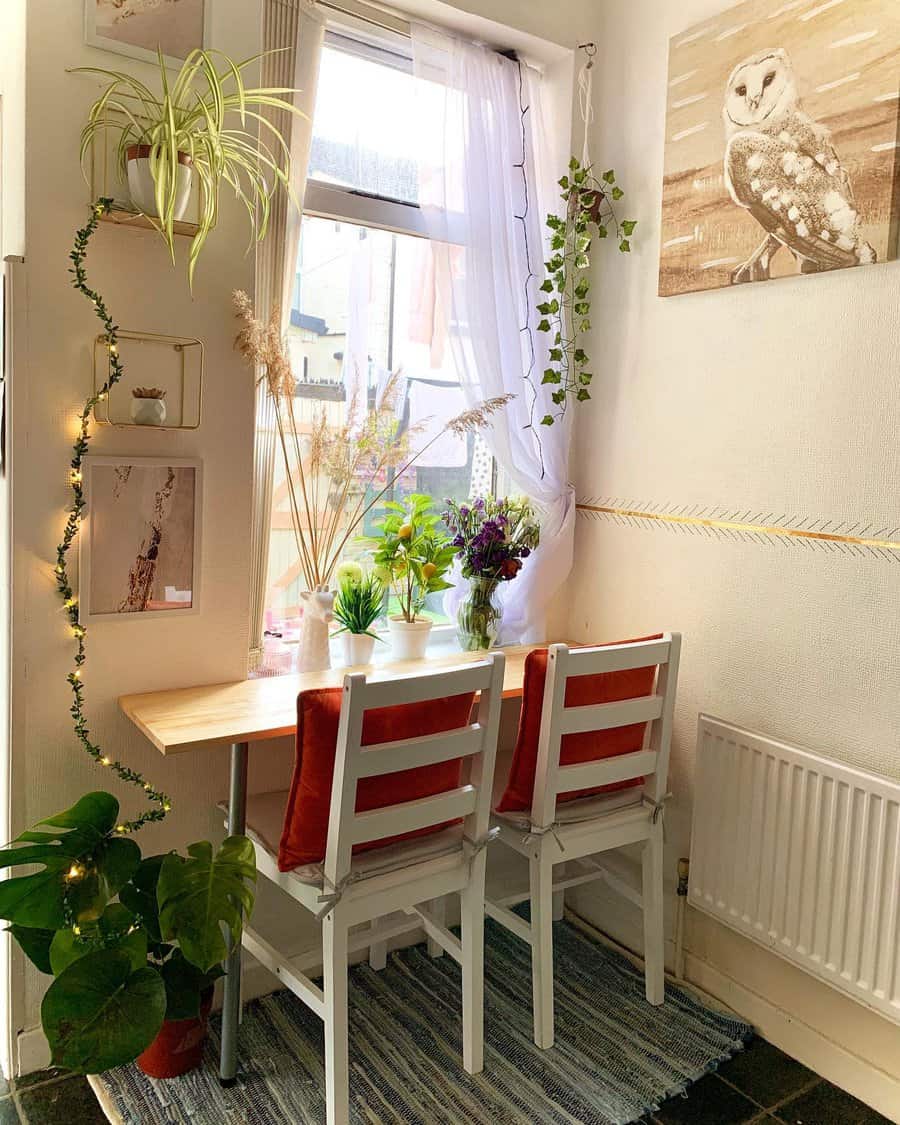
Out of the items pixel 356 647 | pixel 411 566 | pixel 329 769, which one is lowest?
pixel 329 769

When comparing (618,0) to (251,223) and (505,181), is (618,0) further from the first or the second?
(251,223)

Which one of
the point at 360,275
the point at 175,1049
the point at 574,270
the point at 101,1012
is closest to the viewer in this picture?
the point at 101,1012

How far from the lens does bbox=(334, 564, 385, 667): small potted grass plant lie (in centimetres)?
249

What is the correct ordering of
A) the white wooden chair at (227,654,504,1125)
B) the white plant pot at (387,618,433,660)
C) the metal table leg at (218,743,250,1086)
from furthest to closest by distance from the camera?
the white plant pot at (387,618,433,660) → the metal table leg at (218,743,250,1086) → the white wooden chair at (227,654,504,1125)

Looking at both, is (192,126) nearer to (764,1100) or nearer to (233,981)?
(233,981)

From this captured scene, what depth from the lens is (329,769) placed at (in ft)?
5.90

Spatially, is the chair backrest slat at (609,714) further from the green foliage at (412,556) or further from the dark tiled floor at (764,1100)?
the dark tiled floor at (764,1100)

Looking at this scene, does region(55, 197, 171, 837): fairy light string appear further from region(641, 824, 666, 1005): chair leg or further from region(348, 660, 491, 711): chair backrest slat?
region(641, 824, 666, 1005): chair leg

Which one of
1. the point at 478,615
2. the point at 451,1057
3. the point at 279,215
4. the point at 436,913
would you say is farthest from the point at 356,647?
the point at 279,215

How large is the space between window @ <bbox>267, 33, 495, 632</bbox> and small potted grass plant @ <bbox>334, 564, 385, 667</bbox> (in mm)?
160

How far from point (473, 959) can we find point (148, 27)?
2100 mm

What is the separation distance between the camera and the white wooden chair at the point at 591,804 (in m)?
2.11

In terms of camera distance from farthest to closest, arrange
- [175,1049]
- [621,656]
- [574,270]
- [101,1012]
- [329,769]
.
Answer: [574,270]
[621,656]
[175,1049]
[329,769]
[101,1012]

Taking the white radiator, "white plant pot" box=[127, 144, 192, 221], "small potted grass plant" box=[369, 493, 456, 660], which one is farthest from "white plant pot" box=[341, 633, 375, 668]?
"white plant pot" box=[127, 144, 192, 221]
